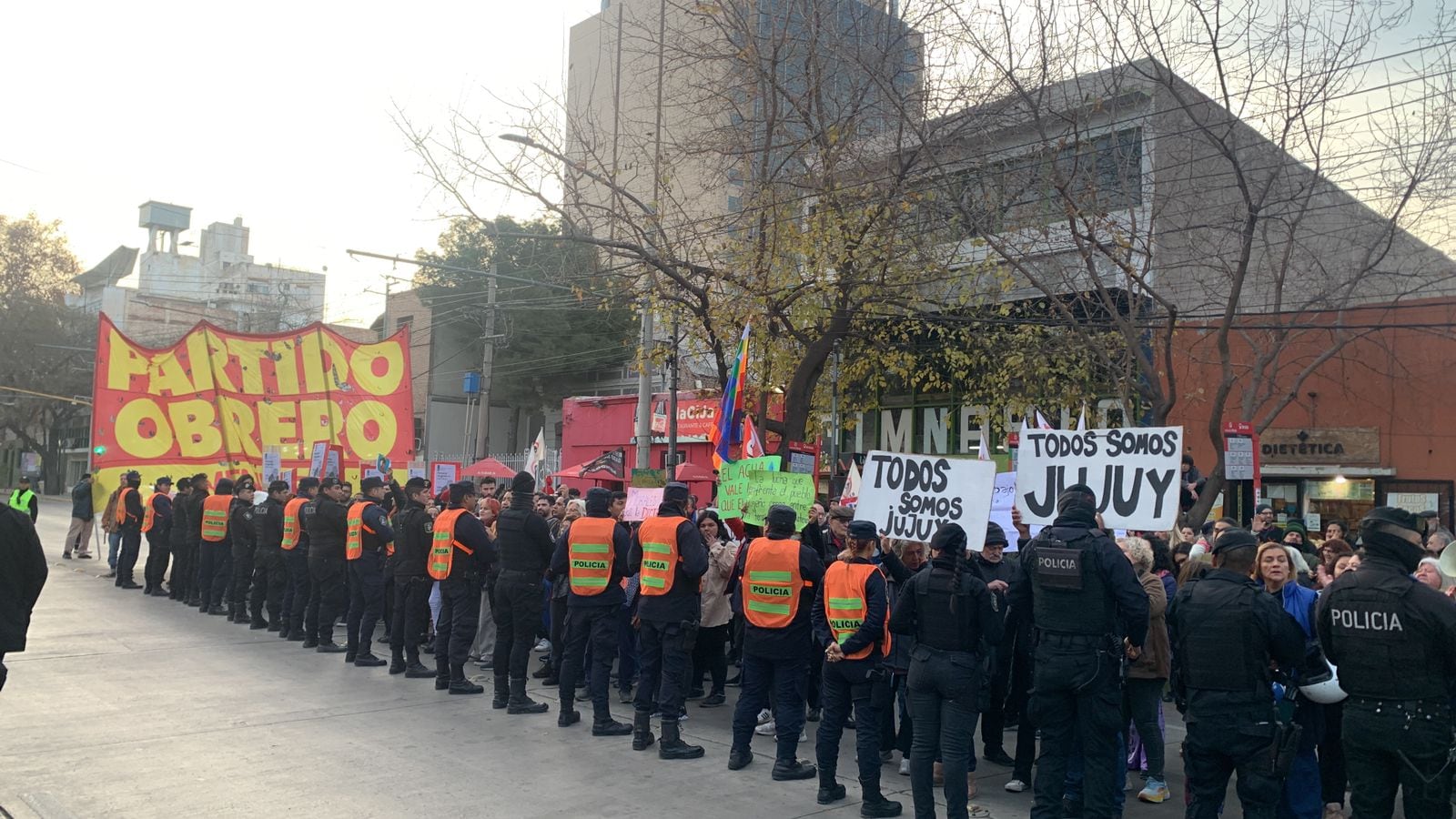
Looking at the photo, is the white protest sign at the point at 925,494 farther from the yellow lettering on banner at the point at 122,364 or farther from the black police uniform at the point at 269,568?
the yellow lettering on banner at the point at 122,364

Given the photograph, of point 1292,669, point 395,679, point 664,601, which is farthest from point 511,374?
point 1292,669

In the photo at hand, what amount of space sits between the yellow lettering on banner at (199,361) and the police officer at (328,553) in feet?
25.8

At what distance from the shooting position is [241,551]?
47.8 feet

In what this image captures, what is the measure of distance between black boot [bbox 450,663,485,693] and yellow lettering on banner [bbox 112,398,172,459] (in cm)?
1098

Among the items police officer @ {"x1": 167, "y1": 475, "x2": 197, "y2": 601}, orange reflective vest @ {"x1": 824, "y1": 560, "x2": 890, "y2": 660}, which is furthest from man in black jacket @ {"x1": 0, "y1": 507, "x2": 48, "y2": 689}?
police officer @ {"x1": 167, "y1": 475, "x2": 197, "y2": 601}

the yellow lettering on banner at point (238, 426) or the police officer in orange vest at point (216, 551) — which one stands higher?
Answer: the yellow lettering on banner at point (238, 426)

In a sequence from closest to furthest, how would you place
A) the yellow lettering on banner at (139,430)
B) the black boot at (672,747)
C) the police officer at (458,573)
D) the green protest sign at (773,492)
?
the black boot at (672,747)
the green protest sign at (773,492)
the police officer at (458,573)
the yellow lettering on banner at (139,430)

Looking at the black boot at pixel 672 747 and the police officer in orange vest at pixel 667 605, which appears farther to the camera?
the police officer in orange vest at pixel 667 605

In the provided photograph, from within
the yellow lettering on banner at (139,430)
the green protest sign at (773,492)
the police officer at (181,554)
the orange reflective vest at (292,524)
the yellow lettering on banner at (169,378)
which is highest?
the yellow lettering on banner at (169,378)

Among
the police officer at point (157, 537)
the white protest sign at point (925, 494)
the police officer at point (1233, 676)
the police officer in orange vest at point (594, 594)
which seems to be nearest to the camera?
the police officer at point (1233, 676)

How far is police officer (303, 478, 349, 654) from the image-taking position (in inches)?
493

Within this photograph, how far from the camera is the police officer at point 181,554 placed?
16453mm

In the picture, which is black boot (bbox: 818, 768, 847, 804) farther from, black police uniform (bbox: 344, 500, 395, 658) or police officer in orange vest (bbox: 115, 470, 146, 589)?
police officer in orange vest (bbox: 115, 470, 146, 589)

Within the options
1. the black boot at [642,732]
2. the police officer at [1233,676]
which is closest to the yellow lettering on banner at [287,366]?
the black boot at [642,732]
